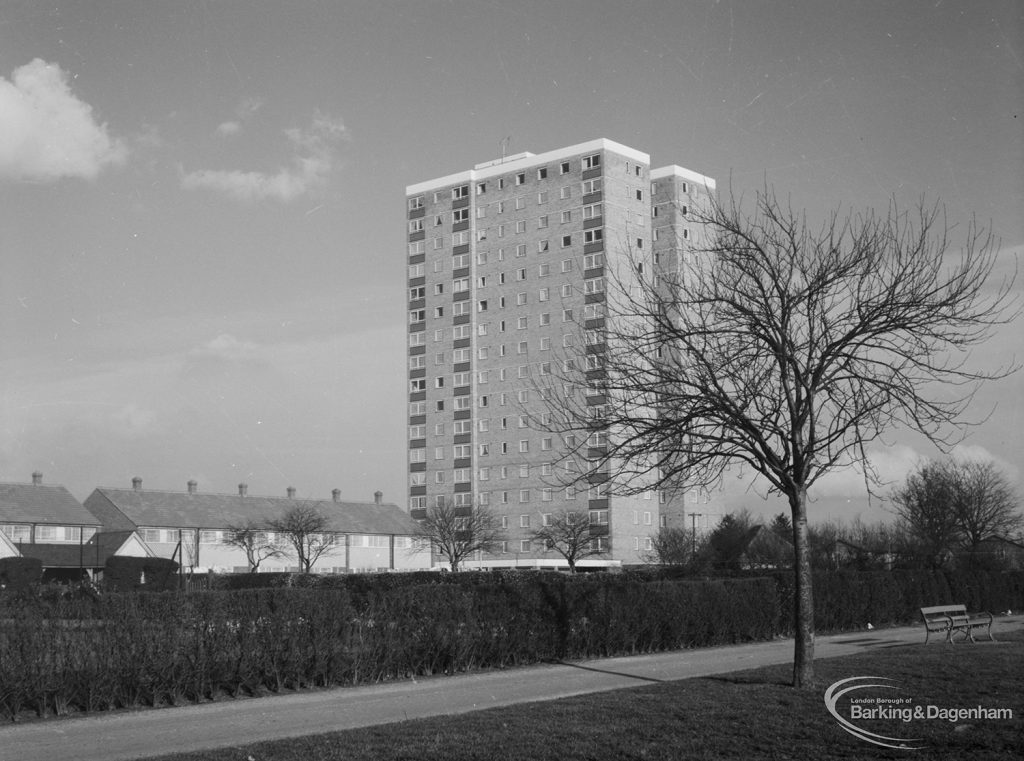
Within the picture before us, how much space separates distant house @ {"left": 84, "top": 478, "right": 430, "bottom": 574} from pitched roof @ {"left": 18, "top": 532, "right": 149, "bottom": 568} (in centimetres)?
212

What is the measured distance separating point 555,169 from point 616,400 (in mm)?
82085

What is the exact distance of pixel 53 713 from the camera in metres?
13.2

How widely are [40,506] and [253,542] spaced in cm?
1506

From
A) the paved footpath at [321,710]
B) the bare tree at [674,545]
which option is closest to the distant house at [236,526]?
the bare tree at [674,545]

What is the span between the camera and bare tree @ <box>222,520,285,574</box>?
79062 millimetres

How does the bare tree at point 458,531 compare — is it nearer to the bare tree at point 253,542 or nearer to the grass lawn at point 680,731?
the bare tree at point 253,542

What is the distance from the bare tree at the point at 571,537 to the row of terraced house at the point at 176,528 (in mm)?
13236

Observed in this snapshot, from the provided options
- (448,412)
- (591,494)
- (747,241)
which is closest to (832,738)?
(747,241)

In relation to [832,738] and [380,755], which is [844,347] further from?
[380,755]

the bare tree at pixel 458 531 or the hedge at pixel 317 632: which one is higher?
the bare tree at pixel 458 531

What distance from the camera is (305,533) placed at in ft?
252

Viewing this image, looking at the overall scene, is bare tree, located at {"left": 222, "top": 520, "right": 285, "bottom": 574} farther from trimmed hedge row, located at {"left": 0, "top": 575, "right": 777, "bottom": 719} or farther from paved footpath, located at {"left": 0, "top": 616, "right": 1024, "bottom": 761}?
paved footpath, located at {"left": 0, "top": 616, "right": 1024, "bottom": 761}

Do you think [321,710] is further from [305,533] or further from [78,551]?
[78,551]

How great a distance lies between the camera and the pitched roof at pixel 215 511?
8412cm
